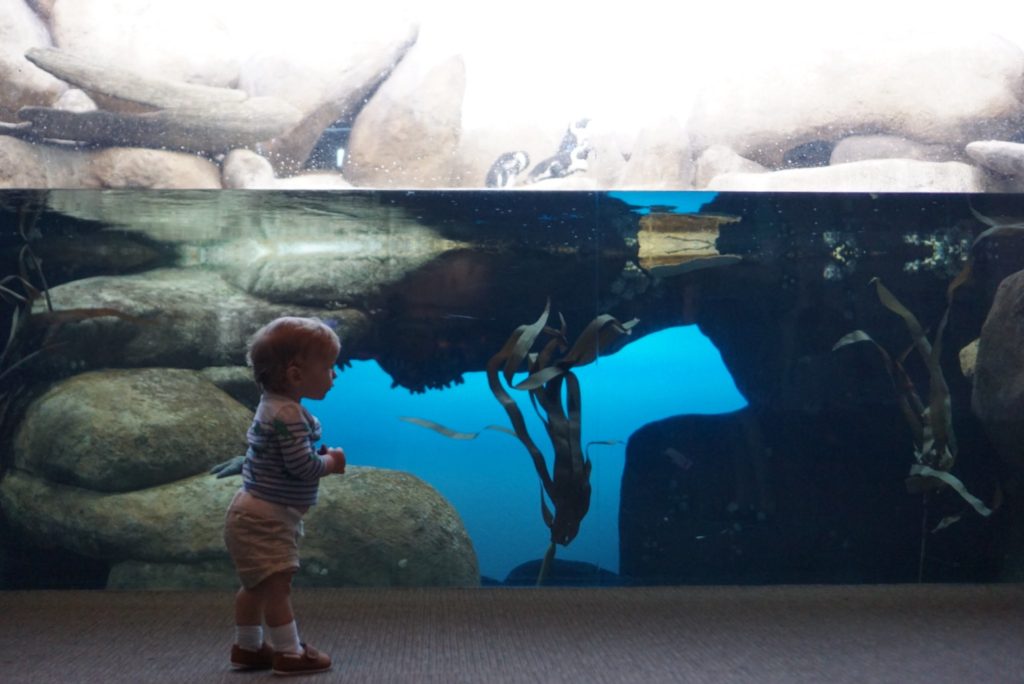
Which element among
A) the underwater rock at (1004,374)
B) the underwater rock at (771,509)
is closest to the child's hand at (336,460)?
the underwater rock at (771,509)

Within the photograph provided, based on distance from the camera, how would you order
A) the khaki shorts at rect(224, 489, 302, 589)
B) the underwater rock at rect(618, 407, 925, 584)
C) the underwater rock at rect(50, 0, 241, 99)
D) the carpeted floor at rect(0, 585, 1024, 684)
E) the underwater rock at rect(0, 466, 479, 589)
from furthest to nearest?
the underwater rock at rect(618, 407, 925, 584)
the underwater rock at rect(0, 466, 479, 589)
the underwater rock at rect(50, 0, 241, 99)
the carpeted floor at rect(0, 585, 1024, 684)
the khaki shorts at rect(224, 489, 302, 589)

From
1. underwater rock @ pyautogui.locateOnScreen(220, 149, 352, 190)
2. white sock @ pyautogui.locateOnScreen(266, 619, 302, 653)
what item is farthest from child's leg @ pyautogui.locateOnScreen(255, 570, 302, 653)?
underwater rock @ pyautogui.locateOnScreen(220, 149, 352, 190)

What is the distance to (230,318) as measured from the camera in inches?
170

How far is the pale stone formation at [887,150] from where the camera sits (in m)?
4.07

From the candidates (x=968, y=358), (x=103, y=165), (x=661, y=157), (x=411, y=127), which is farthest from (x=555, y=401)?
(x=103, y=165)

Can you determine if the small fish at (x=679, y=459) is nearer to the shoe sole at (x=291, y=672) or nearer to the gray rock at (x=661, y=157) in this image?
the gray rock at (x=661, y=157)

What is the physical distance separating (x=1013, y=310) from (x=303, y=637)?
3.62 meters

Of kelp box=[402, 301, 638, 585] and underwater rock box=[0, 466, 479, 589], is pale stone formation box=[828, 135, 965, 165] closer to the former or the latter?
kelp box=[402, 301, 638, 585]

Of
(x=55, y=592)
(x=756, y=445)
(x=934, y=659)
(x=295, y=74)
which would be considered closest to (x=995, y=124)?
(x=756, y=445)

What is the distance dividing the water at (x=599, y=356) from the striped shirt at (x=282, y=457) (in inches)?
64.1

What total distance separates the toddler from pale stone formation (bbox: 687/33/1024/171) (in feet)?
7.58

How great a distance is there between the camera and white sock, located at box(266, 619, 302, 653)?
2529mm

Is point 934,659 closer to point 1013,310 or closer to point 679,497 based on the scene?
point 679,497

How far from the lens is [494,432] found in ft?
14.2
